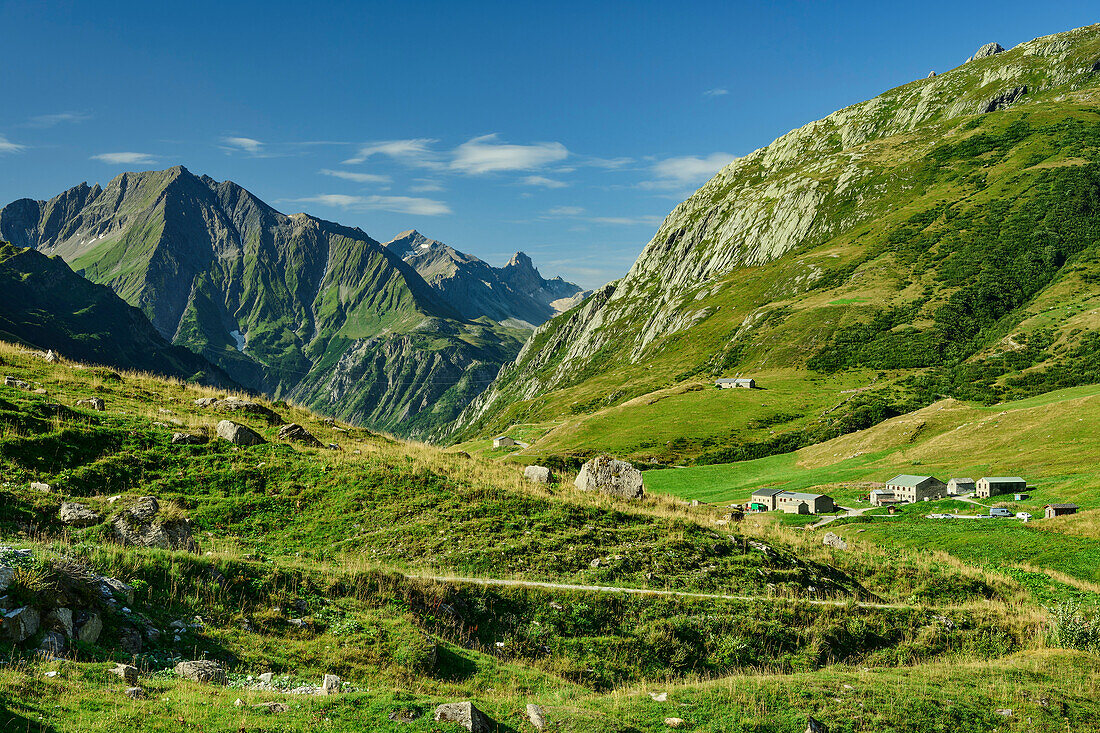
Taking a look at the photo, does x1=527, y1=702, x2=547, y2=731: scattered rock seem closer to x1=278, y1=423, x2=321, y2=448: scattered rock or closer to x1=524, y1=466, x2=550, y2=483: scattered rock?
x1=278, y1=423, x2=321, y2=448: scattered rock

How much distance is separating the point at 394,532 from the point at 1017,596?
1102 inches

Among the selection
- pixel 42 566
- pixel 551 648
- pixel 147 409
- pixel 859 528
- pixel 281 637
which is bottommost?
pixel 859 528

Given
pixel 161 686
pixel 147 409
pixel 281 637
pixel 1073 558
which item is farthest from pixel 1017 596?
pixel 147 409

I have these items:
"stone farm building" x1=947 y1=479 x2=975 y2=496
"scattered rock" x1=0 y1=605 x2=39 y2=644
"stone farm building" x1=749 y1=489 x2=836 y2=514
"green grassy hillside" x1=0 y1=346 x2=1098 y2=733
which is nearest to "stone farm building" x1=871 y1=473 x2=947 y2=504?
"stone farm building" x1=947 y1=479 x2=975 y2=496

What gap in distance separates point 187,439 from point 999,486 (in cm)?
8390

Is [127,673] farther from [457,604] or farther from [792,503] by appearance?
[792,503]

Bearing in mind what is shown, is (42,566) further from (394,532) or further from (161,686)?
(394,532)

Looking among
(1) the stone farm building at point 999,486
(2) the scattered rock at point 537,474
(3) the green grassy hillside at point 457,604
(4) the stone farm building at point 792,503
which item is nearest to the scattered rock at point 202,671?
(3) the green grassy hillside at point 457,604

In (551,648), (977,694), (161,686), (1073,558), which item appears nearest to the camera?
(161,686)

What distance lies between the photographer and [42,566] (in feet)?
45.3

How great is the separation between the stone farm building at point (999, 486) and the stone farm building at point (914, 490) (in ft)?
20.8

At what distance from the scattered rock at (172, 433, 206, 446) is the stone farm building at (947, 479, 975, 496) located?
284 feet

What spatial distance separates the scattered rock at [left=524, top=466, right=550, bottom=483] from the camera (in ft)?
122

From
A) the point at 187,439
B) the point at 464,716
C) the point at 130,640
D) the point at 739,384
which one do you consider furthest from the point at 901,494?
the point at 739,384
